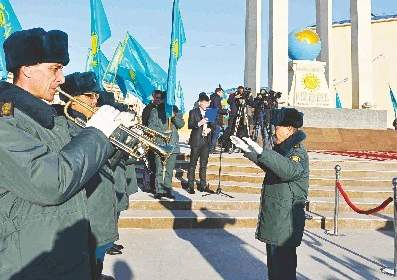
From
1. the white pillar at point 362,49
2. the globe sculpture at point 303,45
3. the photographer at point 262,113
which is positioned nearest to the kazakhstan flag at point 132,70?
the photographer at point 262,113

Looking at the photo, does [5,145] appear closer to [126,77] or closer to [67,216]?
[67,216]

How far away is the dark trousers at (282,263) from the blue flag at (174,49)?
5654mm

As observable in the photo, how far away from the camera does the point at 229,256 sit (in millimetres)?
6379

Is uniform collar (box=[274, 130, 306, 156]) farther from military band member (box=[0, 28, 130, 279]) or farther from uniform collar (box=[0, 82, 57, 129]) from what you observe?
uniform collar (box=[0, 82, 57, 129])

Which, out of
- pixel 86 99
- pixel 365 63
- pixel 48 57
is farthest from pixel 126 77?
pixel 365 63

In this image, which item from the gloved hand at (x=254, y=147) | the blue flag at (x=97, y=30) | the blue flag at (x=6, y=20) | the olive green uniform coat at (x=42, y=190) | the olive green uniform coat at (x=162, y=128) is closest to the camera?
the olive green uniform coat at (x=42, y=190)

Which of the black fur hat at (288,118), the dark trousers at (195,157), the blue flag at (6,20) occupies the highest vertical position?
the blue flag at (6,20)

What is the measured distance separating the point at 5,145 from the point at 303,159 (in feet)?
9.24

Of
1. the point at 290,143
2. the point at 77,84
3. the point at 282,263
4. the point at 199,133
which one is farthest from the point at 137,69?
the point at 282,263

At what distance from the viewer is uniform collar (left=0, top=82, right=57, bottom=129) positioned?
1755mm

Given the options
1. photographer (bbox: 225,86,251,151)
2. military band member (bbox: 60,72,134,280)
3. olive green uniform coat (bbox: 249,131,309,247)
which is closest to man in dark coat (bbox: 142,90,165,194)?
military band member (bbox: 60,72,134,280)

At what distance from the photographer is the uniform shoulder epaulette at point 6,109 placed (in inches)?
65.2

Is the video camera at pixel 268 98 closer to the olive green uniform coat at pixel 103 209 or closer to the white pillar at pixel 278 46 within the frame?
the white pillar at pixel 278 46

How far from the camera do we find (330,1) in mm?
28500
